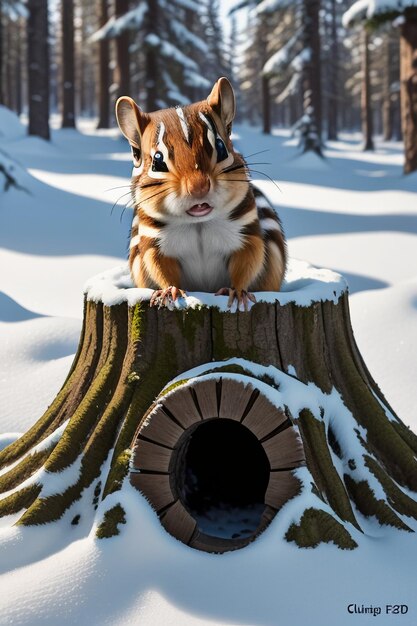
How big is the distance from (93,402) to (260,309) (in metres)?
0.89

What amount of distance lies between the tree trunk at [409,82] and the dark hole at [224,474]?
38.8ft

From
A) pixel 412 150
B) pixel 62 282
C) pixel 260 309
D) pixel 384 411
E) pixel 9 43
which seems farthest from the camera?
pixel 9 43

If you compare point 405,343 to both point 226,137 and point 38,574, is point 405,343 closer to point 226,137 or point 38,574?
point 226,137

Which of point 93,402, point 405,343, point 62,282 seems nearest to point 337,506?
point 93,402

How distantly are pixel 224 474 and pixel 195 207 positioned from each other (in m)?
1.74

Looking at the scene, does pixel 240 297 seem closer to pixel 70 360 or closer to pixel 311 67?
pixel 70 360

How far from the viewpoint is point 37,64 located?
18.7 metres

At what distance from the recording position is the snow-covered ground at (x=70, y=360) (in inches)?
104

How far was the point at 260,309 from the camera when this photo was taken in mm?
2984

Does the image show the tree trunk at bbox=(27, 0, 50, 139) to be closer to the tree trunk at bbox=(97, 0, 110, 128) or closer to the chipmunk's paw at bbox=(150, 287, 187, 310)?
the tree trunk at bbox=(97, 0, 110, 128)

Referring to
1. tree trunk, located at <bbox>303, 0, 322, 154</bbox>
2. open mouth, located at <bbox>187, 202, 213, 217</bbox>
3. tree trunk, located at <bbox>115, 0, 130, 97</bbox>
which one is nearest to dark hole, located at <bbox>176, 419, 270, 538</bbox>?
open mouth, located at <bbox>187, 202, 213, 217</bbox>

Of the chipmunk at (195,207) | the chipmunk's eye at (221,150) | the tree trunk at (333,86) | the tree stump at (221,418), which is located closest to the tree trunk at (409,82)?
the tree stump at (221,418)

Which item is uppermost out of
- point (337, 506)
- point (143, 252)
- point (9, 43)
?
point (9, 43)

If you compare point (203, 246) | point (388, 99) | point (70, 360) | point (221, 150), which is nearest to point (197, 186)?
point (221, 150)
